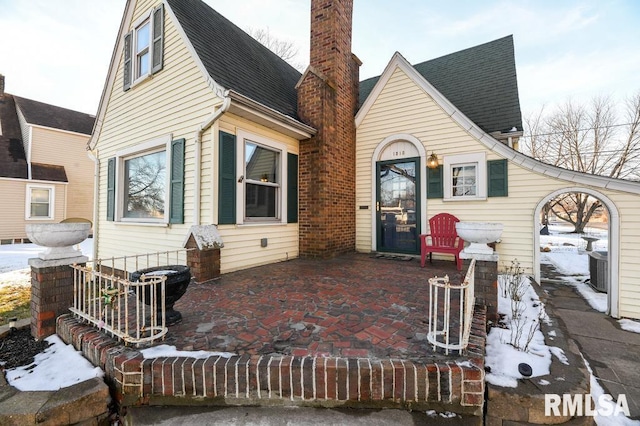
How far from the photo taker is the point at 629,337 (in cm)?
340

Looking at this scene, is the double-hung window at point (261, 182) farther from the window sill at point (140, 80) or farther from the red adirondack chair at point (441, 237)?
the red adirondack chair at point (441, 237)

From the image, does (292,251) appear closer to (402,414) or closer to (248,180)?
(248,180)

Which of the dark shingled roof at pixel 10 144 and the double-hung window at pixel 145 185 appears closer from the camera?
the double-hung window at pixel 145 185

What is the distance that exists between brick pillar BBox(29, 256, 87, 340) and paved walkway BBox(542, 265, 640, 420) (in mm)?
5472

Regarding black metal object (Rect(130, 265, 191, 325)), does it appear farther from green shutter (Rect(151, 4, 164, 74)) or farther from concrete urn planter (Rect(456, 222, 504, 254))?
green shutter (Rect(151, 4, 164, 74))

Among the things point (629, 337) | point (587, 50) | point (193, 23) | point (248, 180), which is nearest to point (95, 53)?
point (193, 23)

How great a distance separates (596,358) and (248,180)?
18.2ft

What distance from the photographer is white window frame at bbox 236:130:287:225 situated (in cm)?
492

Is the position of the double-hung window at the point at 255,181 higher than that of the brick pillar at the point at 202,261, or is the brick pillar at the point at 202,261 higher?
the double-hung window at the point at 255,181

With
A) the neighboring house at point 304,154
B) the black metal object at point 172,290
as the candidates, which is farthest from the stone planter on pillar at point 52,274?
the neighboring house at point 304,154

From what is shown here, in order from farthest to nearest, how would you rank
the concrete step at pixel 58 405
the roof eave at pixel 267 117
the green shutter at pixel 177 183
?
1. the green shutter at pixel 177 183
2. the roof eave at pixel 267 117
3. the concrete step at pixel 58 405

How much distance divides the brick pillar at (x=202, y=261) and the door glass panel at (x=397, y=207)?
4.25m

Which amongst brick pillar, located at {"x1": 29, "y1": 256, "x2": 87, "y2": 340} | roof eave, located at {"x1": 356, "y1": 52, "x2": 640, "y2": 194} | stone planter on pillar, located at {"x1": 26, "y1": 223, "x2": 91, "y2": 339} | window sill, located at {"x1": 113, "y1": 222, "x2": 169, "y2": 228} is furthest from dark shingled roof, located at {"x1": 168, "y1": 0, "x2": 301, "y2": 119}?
brick pillar, located at {"x1": 29, "y1": 256, "x2": 87, "y2": 340}

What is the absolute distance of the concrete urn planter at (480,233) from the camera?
2.82 metres
